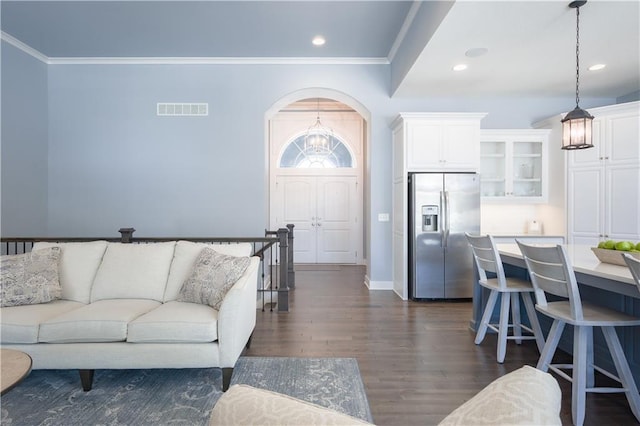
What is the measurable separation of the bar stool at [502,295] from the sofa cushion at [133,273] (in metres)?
2.75

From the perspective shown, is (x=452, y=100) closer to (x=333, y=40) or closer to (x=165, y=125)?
(x=333, y=40)

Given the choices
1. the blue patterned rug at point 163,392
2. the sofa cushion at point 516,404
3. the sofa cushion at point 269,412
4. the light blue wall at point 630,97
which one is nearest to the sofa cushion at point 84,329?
the blue patterned rug at point 163,392

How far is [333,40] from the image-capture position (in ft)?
15.1

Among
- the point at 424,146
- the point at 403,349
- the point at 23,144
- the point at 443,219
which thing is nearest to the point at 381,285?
the point at 443,219

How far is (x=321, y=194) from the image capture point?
313 inches

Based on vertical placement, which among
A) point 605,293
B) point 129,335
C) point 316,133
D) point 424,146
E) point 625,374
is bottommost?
point 625,374

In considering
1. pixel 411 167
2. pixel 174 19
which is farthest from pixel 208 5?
pixel 411 167

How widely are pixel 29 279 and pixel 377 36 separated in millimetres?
4526

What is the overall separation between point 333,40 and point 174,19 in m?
1.98

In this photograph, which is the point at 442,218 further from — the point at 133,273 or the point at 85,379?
the point at 85,379

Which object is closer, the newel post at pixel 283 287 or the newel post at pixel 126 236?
the newel post at pixel 283 287

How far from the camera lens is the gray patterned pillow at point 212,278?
2582 mm

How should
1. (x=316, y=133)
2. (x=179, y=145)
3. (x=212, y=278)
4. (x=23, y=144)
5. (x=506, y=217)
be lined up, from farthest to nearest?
(x=316, y=133) → (x=506, y=217) → (x=179, y=145) → (x=23, y=144) → (x=212, y=278)

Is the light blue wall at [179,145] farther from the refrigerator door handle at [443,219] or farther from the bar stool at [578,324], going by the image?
the bar stool at [578,324]
